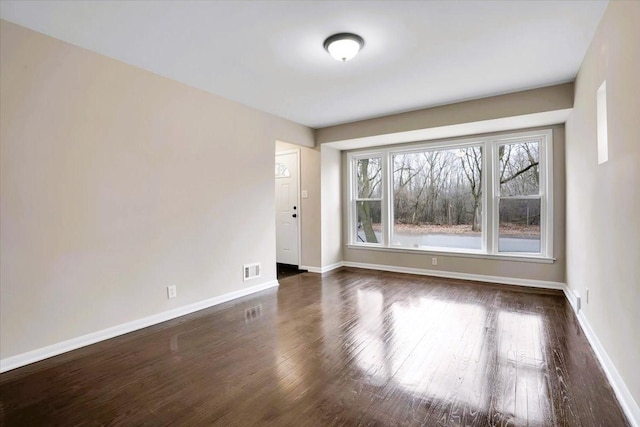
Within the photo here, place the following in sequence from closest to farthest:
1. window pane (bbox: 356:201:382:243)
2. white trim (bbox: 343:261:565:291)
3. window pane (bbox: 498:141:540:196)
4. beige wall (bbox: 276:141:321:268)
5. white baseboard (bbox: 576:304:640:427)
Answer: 1. white baseboard (bbox: 576:304:640:427)
2. white trim (bbox: 343:261:565:291)
3. window pane (bbox: 498:141:540:196)
4. beige wall (bbox: 276:141:321:268)
5. window pane (bbox: 356:201:382:243)

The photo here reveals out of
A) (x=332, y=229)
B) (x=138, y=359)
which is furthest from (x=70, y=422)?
(x=332, y=229)

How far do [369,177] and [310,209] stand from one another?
1286 mm

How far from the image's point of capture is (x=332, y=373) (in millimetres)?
2254

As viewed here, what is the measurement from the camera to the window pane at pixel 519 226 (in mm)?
4547

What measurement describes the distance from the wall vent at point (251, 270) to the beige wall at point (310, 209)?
1.41 metres

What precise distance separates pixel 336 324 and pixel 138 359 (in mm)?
1703

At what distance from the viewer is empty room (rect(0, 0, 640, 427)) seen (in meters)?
1.97

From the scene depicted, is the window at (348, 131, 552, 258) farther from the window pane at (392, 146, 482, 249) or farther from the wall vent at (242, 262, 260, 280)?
the wall vent at (242, 262, 260, 280)

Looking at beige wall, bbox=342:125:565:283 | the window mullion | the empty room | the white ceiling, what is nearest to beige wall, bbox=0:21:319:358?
the empty room

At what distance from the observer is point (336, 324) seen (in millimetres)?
3182

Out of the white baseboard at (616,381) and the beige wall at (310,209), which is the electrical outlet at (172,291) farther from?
the white baseboard at (616,381)

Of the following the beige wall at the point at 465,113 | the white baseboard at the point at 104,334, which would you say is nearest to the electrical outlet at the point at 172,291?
the white baseboard at the point at 104,334

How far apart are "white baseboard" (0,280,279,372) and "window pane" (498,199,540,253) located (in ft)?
12.6

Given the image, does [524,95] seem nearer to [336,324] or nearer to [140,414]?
[336,324]
